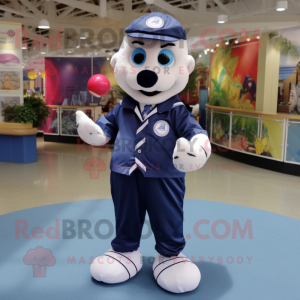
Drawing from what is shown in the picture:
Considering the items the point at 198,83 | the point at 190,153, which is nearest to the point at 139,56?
the point at 190,153

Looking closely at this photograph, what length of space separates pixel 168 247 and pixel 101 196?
7.78 ft

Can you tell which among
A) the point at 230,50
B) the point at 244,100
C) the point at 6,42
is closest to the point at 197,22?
the point at 230,50

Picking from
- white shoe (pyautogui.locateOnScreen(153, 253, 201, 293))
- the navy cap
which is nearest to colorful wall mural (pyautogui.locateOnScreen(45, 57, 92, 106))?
the navy cap

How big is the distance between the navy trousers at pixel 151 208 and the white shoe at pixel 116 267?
0.06 metres

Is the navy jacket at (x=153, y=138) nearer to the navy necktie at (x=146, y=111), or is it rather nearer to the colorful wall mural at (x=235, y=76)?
the navy necktie at (x=146, y=111)

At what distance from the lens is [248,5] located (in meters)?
8.12

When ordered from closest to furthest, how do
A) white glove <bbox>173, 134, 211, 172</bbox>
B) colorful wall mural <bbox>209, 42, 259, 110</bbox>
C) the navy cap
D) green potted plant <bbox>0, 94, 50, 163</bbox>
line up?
white glove <bbox>173, 134, 211, 172</bbox>
the navy cap
green potted plant <bbox>0, 94, 50, 163</bbox>
colorful wall mural <bbox>209, 42, 259, 110</bbox>

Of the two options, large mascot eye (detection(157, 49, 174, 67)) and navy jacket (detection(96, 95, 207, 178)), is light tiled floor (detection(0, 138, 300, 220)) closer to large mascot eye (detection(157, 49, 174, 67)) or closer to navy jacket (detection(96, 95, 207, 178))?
navy jacket (detection(96, 95, 207, 178))

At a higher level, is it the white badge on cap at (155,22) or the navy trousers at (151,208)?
the white badge on cap at (155,22)

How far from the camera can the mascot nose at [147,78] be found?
2.12 m

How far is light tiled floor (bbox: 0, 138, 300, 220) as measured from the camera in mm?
4383

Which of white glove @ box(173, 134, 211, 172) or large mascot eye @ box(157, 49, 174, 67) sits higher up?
large mascot eye @ box(157, 49, 174, 67)

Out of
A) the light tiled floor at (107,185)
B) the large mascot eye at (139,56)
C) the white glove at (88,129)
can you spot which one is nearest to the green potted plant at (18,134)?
the light tiled floor at (107,185)

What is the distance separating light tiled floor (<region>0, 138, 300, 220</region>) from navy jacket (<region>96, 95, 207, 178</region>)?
7.43ft
